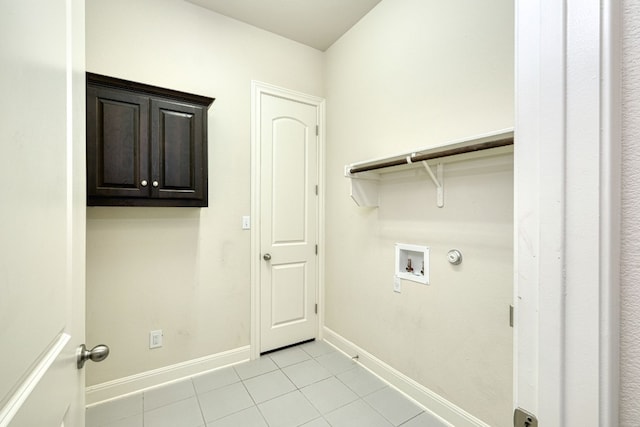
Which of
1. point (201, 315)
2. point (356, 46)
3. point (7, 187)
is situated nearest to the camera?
point (7, 187)

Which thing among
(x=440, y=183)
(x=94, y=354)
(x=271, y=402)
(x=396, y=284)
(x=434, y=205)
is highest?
(x=440, y=183)

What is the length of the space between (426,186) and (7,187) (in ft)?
6.01

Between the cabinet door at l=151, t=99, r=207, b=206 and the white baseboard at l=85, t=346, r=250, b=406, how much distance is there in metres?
1.28

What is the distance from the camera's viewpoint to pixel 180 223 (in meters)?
2.14

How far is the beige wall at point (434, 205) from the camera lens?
57.0 inches

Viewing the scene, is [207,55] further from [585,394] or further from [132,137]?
[585,394]

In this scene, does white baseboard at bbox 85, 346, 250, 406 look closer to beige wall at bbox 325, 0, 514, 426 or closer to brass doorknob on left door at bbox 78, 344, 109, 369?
beige wall at bbox 325, 0, 514, 426

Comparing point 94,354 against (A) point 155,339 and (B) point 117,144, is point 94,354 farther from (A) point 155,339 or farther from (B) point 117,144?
(A) point 155,339

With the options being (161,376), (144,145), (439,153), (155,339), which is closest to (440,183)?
(439,153)

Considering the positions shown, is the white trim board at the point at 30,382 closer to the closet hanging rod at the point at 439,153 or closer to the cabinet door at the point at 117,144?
the cabinet door at the point at 117,144

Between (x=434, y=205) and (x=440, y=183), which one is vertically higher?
(x=440, y=183)

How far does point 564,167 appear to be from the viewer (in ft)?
1.39

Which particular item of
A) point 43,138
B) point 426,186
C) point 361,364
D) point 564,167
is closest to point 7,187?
point 43,138

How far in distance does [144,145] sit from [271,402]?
191 centimetres
